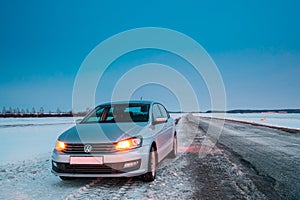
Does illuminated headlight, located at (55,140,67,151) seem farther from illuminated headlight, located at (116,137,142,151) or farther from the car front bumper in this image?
illuminated headlight, located at (116,137,142,151)

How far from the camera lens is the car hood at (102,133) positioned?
4.12m

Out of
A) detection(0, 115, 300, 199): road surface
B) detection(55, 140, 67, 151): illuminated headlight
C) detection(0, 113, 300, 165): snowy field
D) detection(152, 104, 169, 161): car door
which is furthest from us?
detection(0, 113, 300, 165): snowy field

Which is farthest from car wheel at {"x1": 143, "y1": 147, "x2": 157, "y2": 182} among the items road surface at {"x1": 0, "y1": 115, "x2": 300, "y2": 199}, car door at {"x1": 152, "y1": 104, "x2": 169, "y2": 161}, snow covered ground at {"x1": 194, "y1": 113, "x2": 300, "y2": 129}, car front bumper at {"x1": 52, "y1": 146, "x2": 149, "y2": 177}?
snow covered ground at {"x1": 194, "y1": 113, "x2": 300, "y2": 129}

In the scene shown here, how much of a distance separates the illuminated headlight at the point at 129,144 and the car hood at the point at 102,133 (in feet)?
0.24

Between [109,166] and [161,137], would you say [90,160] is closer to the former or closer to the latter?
[109,166]

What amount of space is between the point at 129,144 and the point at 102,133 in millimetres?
533

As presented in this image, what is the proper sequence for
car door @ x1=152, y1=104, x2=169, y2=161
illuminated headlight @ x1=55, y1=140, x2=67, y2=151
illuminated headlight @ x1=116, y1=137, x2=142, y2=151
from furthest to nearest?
car door @ x1=152, y1=104, x2=169, y2=161 < illuminated headlight @ x1=55, y1=140, x2=67, y2=151 < illuminated headlight @ x1=116, y1=137, x2=142, y2=151

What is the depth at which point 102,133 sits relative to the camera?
4.31 m

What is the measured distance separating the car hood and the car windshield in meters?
0.44

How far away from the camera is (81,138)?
4.18 metres

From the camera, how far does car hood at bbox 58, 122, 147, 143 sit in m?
4.12

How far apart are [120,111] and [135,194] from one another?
2.25 m

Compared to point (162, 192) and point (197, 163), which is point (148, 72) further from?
point (162, 192)

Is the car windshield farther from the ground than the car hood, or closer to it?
farther from the ground
